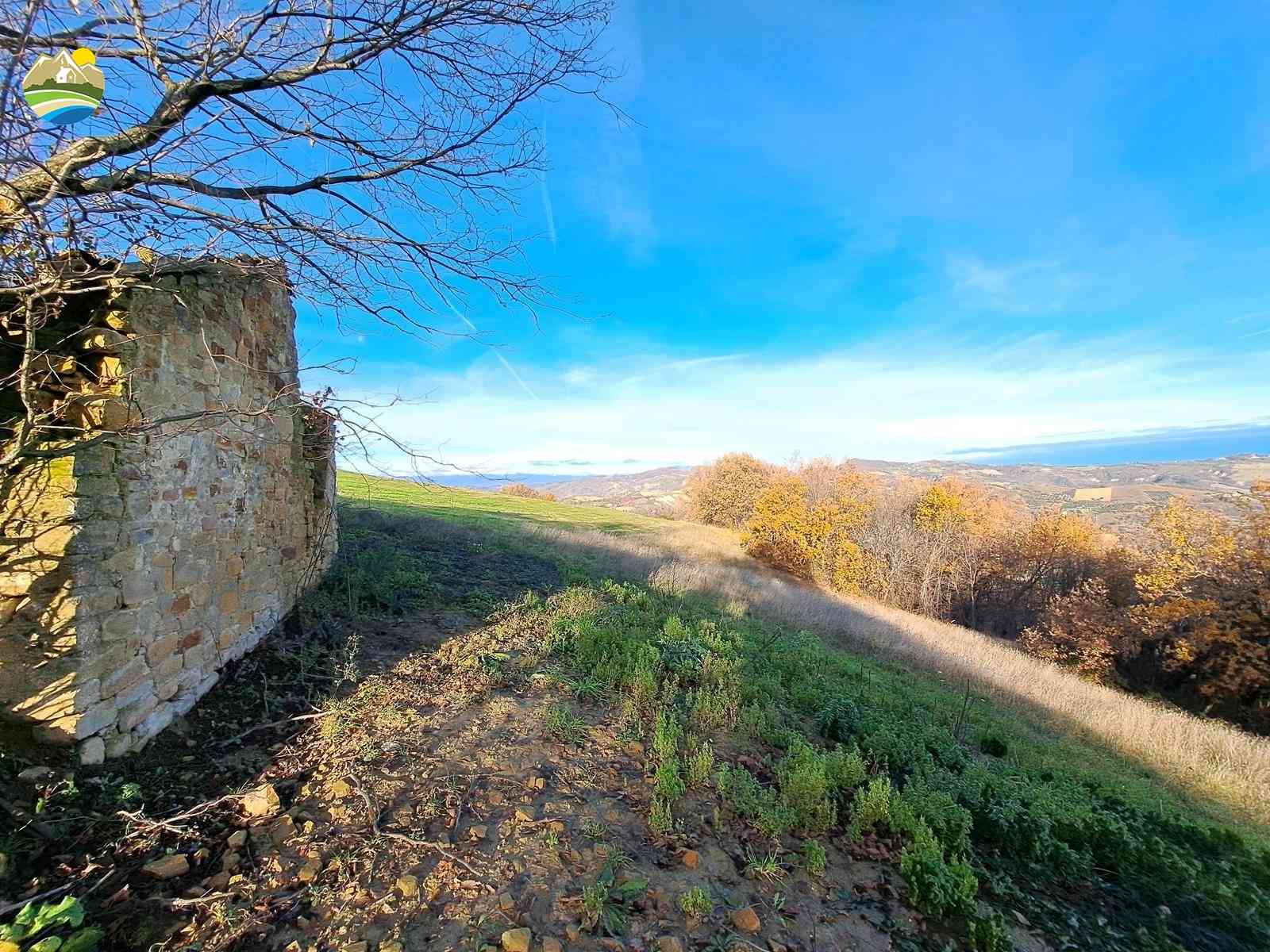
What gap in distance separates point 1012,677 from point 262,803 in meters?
15.2

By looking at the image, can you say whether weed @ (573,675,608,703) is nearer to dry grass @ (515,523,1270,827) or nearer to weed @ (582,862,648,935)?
weed @ (582,862,648,935)

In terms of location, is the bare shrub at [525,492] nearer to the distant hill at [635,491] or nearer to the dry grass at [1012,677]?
the distant hill at [635,491]

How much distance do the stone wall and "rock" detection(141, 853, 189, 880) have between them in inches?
33.5

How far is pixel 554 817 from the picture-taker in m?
3.29

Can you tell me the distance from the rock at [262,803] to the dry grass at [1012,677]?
9910mm

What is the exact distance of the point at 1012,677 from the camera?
486 inches

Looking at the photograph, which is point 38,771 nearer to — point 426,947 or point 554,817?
point 426,947

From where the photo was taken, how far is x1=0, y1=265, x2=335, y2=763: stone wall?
271 cm

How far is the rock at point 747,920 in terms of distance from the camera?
2.75 meters

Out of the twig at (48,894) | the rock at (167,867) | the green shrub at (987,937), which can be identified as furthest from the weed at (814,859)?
the twig at (48,894)

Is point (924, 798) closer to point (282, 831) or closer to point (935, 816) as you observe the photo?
point (935, 816)

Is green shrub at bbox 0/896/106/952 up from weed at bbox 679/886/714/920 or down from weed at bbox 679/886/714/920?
up

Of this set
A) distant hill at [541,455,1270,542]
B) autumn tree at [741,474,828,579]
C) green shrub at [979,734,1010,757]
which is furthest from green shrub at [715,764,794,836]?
autumn tree at [741,474,828,579]

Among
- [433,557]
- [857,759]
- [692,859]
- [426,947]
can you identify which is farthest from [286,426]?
[857,759]
